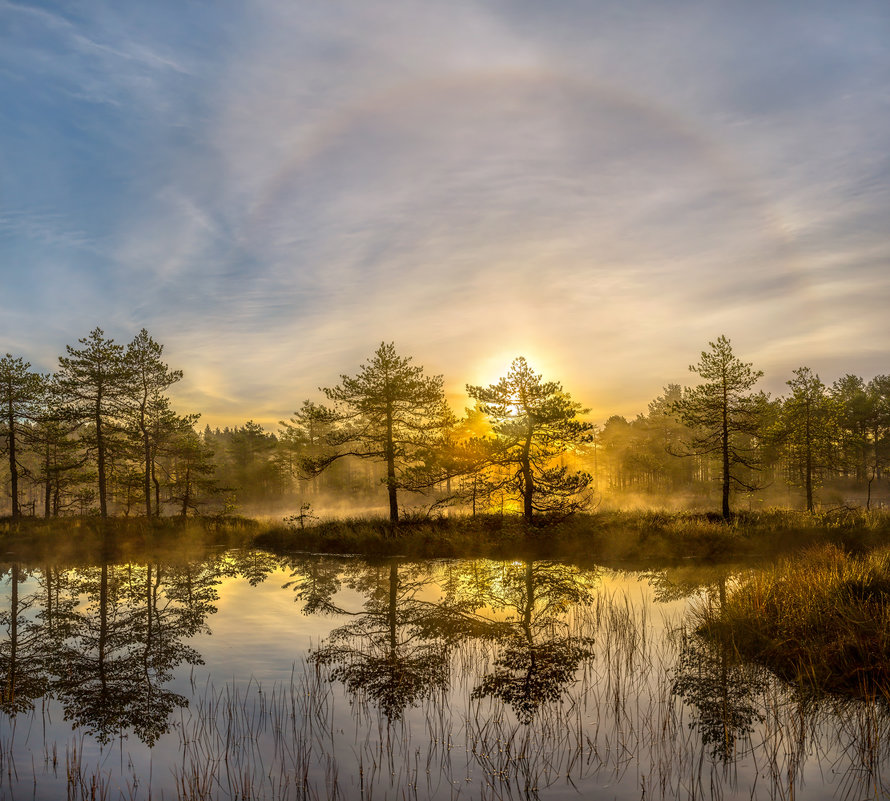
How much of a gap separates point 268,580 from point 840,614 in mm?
18357

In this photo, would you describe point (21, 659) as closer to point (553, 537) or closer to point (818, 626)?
point (818, 626)

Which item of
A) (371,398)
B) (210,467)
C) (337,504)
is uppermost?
(371,398)

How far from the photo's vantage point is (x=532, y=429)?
3056 cm

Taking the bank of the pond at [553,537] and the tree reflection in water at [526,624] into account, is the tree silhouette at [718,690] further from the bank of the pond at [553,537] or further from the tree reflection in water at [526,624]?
the bank of the pond at [553,537]

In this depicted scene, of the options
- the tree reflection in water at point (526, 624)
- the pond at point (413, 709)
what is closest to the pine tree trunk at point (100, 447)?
the pond at point (413, 709)

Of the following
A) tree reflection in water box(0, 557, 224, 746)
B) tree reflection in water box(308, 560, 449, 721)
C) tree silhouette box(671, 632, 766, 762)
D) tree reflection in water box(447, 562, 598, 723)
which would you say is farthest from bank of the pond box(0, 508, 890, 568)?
tree silhouette box(671, 632, 766, 762)

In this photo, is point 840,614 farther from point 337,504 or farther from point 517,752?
point 337,504

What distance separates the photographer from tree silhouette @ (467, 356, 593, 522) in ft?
99.6

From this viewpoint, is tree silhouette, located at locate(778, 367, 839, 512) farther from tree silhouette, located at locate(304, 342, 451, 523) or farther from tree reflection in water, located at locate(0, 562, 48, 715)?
tree reflection in water, located at locate(0, 562, 48, 715)

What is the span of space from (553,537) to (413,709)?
20714 millimetres

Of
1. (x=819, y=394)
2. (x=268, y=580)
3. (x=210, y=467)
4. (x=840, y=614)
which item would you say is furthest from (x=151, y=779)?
(x=819, y=394)

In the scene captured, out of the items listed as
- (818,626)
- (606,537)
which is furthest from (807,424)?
(818,626)

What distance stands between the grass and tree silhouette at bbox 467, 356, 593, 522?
15.3 metres

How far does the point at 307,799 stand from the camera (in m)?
6.58
